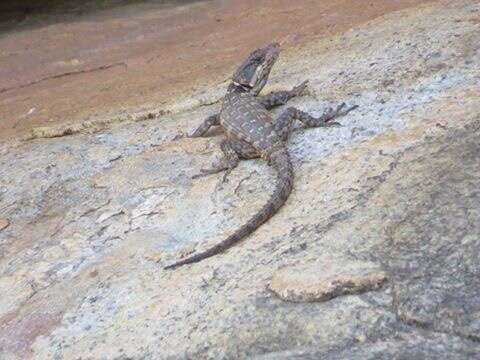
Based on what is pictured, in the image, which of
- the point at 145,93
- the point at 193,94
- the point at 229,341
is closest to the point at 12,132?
the point at 145,93

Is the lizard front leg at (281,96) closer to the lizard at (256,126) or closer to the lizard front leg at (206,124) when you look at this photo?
the lizard at (256,126)

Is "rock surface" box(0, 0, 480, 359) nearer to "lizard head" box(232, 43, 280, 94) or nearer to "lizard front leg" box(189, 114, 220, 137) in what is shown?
"lizard front leg" box(189, 114, 220, 137)

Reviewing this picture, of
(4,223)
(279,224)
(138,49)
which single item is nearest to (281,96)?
(279,224)

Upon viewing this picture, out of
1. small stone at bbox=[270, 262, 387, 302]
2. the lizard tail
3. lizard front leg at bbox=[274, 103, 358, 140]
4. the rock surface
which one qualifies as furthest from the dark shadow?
small stone at bbox=[270, 262, 387, 302]

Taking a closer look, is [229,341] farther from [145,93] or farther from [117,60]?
[117,60]

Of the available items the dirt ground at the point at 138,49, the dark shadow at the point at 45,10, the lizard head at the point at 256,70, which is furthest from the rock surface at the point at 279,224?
the dark shadow at the point at 45,10

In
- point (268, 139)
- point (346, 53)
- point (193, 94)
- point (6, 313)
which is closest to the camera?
point (6, 313)

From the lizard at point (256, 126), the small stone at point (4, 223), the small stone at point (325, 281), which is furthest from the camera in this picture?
the small stone at point (4, 223)

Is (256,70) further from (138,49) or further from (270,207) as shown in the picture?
(138,49)
